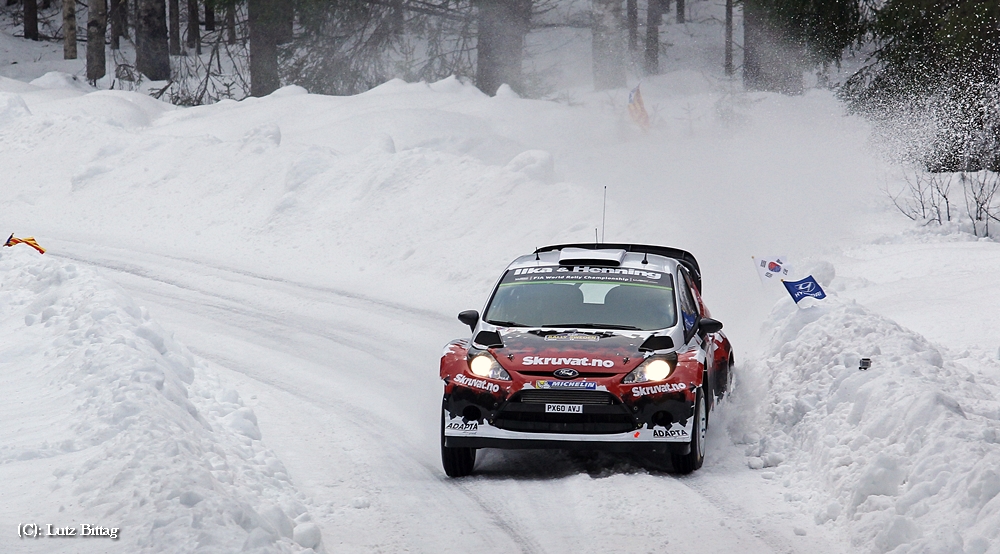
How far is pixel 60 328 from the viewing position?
8633mm

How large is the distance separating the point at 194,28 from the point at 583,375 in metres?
36.5

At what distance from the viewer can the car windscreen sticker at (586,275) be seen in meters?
8.13

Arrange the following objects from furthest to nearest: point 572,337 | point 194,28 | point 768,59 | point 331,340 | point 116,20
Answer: point 116,20
point 194,28
point 768,59
point 331,340
point 572,337

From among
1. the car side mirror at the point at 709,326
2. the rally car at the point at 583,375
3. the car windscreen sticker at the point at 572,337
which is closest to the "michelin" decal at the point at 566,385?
the rally car at the point at 583,375

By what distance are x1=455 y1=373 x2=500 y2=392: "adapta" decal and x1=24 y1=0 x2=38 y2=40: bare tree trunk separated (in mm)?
42786

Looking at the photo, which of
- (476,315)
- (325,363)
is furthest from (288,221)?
(476,315)

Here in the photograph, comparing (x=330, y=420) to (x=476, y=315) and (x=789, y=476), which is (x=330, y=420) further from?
(x=789, y=476)

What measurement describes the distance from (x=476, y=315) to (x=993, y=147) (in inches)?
538

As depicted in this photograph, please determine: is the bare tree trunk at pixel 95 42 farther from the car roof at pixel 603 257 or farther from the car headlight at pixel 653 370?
the car headlight at pixel 653 370

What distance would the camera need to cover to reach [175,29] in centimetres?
4162

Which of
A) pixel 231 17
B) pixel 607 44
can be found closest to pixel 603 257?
pixel 607 44

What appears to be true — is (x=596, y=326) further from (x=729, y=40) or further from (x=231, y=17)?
(x=729, y=40)

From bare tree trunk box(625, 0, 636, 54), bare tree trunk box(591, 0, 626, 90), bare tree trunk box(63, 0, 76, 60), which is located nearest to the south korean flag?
bare tree trunk box(591, 0, 626, 90)

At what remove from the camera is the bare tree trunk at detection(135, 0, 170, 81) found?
98.7 feet
